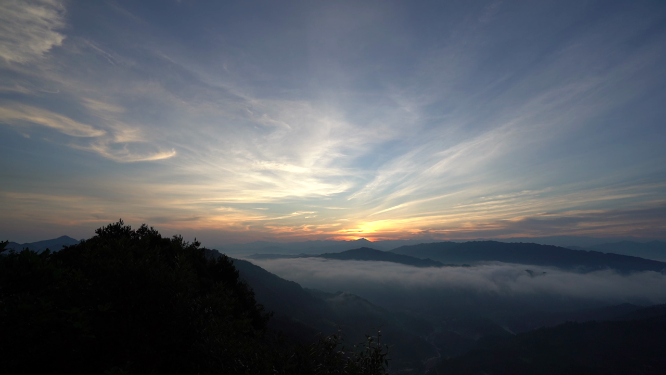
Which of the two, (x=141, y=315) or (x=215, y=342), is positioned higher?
(x=141, y=315)

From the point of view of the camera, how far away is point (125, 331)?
32.2ft

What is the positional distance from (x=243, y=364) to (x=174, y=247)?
2396 cm

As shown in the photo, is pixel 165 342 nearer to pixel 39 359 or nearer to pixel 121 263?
pixel 39 359

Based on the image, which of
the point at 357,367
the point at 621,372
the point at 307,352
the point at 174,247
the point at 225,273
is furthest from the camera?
the point at 621,372

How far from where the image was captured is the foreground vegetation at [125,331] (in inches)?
311

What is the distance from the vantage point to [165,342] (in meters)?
10.0

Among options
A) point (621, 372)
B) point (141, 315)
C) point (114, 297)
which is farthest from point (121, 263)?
point (621, 372)

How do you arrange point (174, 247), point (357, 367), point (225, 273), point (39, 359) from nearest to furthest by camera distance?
point (39, 359) → point (357, 367) → point (174, 247) → point (225, 273)

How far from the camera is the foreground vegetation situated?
26.0ft

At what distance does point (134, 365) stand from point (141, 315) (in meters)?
1.83

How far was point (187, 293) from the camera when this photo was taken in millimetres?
11961

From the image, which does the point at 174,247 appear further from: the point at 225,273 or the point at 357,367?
the point at 357,367

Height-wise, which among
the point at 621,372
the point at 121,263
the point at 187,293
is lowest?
the point at 621,372

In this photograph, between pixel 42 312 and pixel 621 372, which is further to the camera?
pixel 621 372
